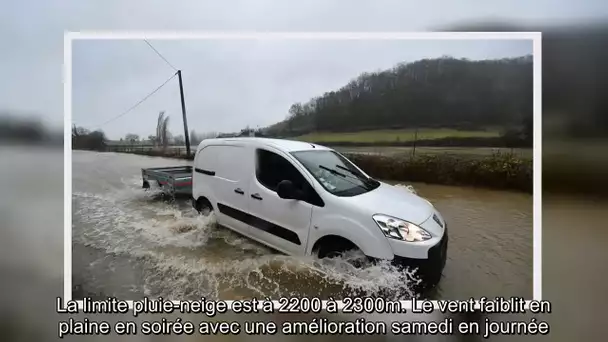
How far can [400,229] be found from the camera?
1168 millimetres

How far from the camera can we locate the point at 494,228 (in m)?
1.25

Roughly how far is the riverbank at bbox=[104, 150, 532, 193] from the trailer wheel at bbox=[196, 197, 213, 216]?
157 millimetres

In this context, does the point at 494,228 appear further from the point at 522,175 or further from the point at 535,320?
the point at 535,320

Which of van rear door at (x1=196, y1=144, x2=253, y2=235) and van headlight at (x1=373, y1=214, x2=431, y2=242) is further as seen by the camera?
van rear door at (x1=196, y1=144, x2=253, y2=235)

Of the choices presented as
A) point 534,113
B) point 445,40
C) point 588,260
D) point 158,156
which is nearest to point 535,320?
point 588,260

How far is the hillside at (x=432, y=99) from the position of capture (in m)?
1.25

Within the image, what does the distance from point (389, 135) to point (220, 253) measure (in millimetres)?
707

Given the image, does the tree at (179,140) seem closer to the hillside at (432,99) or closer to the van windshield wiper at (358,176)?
the hillside at (432,99)

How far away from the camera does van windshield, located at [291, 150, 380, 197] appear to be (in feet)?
4.06

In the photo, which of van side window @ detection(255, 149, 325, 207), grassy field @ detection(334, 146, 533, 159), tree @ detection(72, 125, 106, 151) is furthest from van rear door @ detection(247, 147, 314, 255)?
tree @ detection(72, 125, 106, 151)

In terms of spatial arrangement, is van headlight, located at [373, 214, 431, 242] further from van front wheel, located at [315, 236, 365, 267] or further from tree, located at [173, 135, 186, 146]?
tree, located at [173, 135, 186, 146]

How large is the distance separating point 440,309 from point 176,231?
0.93 meters

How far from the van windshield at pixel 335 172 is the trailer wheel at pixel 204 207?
35cm

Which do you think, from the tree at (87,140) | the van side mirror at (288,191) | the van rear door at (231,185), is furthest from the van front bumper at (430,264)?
the tree at (87,140)
